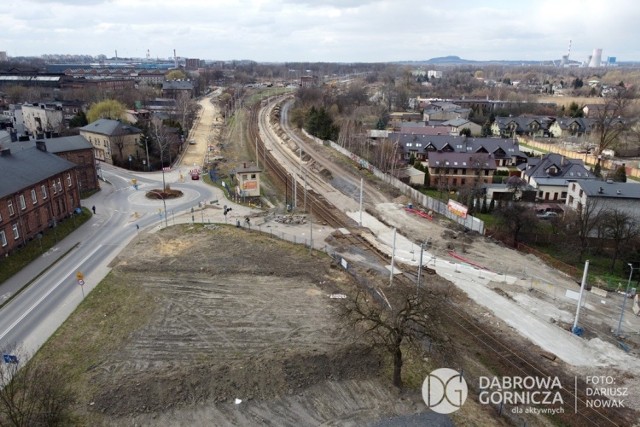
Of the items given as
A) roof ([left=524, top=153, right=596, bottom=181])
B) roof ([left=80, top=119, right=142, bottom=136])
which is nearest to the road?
roof ([left=80, top=119, right=142, bottom=136])

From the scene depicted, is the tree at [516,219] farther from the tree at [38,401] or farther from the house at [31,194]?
the house at [31,194]

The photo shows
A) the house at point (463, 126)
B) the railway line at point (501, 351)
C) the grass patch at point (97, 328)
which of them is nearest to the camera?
the railway line at point (501, 351)

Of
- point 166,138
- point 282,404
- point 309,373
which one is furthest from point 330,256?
point 166,138

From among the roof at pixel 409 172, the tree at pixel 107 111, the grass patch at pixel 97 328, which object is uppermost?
the tree at pixel 107 111

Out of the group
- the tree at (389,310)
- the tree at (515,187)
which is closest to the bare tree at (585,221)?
the tree at (515,187)

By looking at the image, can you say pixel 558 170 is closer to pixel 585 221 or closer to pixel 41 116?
pixel 585 221

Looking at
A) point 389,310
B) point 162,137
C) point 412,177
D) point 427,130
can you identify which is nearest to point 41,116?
→ point 162,137
